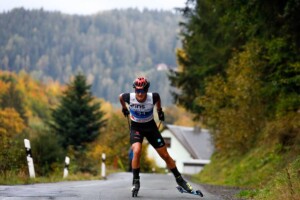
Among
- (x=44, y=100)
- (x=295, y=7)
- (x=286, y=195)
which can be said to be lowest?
(x=286, y=195)

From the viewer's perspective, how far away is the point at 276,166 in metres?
13.8

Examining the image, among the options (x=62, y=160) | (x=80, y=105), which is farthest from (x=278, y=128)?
(x=80, y=105)

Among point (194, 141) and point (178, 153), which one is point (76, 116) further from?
point (194, 141)

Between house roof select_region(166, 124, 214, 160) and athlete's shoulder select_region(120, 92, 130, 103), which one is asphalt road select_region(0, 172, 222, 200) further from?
house roof select_region(166, 124, 214, 160)

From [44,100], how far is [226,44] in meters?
111

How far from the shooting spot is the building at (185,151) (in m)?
77.5

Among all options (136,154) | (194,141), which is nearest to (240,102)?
(136,154)

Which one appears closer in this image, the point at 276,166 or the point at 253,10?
the point at 253,10

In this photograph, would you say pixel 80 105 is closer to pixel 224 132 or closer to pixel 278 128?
pixel 224 132

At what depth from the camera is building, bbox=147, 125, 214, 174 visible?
77537 millimetres

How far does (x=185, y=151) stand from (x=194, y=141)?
3.36 m

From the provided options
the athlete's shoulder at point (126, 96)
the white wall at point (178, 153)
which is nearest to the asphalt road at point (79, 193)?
the athlete's shoulder at point (126, 96)

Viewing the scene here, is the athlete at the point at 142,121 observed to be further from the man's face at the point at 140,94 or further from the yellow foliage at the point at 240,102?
the yellow foliage at the point at 240,102

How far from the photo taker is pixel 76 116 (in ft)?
154
